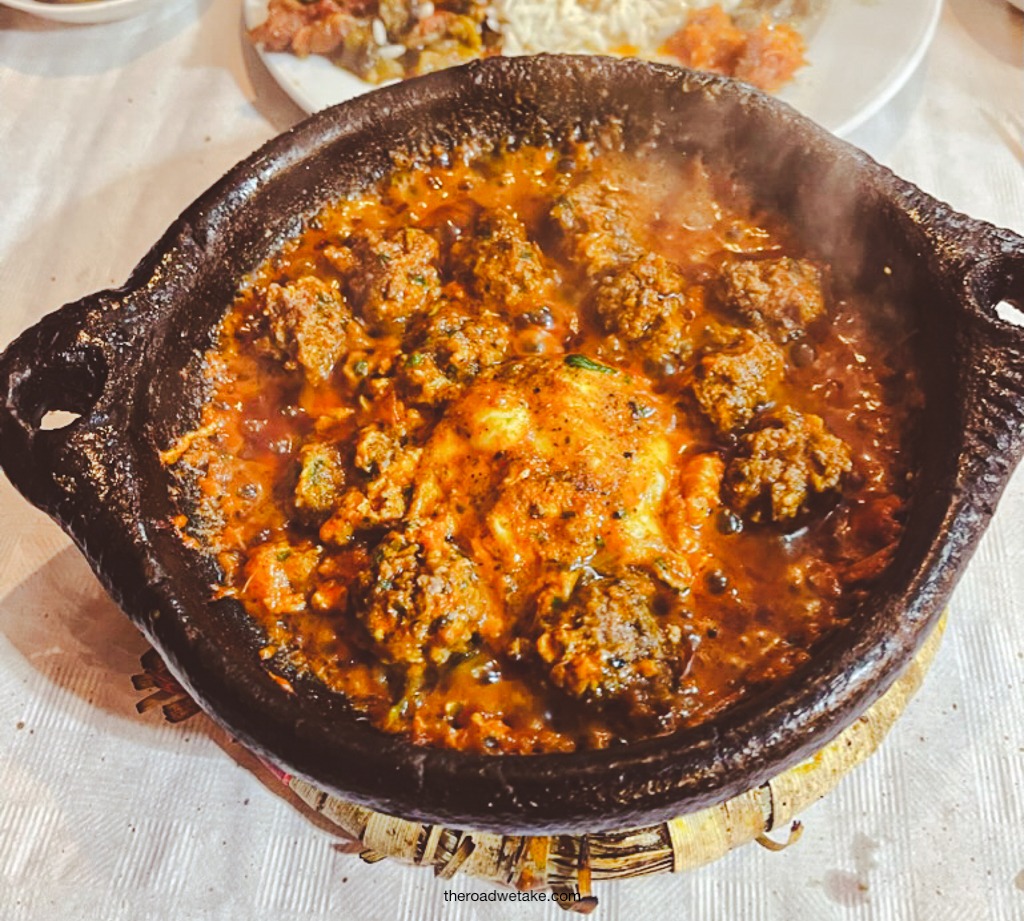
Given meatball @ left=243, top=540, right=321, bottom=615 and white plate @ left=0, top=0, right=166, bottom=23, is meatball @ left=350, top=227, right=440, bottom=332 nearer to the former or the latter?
meatball @ left=243, top=540, right=321, bottom=615

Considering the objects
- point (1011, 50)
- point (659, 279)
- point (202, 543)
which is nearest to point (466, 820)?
point (202, 543)

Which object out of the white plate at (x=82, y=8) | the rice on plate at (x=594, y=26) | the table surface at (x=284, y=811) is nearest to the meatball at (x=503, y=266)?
the table surface at (x=284, y=811)

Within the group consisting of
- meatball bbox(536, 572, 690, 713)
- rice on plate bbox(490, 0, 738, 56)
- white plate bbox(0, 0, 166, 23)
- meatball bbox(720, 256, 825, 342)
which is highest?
meatball bbox(720, 256, 825, 342)

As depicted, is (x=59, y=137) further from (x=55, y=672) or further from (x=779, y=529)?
(x=779, y=529)

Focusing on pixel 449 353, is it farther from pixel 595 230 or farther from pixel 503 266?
pixel 595 230

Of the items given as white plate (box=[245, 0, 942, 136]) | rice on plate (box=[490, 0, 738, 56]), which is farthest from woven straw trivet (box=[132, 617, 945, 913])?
rice on plate (box=[490, 0, 738, 56])
